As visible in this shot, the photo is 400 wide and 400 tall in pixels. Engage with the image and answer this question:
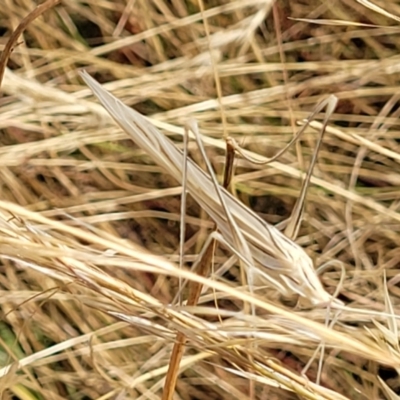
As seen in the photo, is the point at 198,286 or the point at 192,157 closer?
the point at 198,286

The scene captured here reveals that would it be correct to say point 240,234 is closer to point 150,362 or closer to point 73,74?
point 150,362

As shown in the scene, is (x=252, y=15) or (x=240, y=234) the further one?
(x=252, y=15)

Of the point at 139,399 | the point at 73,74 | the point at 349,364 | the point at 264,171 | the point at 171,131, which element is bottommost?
the point at 349,364

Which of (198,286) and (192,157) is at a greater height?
(198,286)

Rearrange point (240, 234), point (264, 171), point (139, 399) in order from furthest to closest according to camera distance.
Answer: point (264, 171), point (139, 399), point (240, 234)

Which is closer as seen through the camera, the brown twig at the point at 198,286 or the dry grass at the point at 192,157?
the brown twig at the point at 198,286

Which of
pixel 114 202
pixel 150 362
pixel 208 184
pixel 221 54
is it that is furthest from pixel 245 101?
pixel 208 184

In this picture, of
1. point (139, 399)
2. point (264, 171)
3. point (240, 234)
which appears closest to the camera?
point (240, 234)

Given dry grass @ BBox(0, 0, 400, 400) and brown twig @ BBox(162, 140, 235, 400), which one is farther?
dry grass @ BBox(0, 0, 400, 400)
